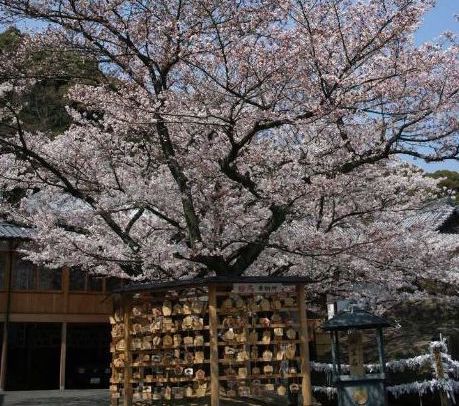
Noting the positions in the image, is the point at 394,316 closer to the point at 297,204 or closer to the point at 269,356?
the point at 297,204

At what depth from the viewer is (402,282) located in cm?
1427

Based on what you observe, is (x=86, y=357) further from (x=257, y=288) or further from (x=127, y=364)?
(x=257, y=288)

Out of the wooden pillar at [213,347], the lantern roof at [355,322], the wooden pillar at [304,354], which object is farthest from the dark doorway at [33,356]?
the wooden pillar at [304,354]

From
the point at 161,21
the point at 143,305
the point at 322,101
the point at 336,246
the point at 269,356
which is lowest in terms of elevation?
the point at 269,356

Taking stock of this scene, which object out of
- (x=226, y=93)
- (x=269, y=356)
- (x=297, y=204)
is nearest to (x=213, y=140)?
(x=226, y=93)

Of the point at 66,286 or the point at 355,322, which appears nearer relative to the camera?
the point at 355,322

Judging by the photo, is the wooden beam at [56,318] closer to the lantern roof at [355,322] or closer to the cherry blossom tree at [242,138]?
the cherry blossom tree at [242,138]

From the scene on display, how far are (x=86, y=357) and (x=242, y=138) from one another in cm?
1715

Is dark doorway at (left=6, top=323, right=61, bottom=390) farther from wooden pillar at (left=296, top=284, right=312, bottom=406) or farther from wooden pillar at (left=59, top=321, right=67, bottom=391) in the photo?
wooden pillar at (left=296, top=284, right=312, bottom=406)

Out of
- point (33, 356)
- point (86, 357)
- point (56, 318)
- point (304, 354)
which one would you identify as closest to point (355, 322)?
point (304, 354)

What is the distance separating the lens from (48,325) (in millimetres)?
22969

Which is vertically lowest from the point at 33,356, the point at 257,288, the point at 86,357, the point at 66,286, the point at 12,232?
the point at 86,357

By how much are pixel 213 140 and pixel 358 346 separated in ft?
15.4

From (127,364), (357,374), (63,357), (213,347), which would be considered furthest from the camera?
(63,357)
